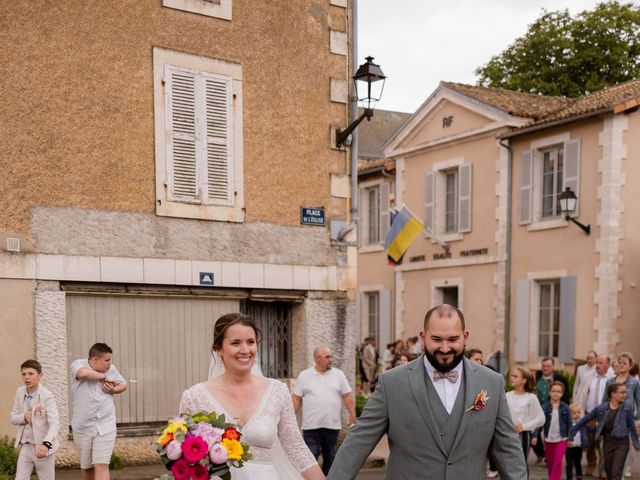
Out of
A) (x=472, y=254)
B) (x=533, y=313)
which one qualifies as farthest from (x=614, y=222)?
(x=472, y=254)

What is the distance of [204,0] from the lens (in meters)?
12.2

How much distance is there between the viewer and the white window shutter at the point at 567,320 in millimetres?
19344

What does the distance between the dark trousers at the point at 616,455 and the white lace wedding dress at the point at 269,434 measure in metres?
6.51

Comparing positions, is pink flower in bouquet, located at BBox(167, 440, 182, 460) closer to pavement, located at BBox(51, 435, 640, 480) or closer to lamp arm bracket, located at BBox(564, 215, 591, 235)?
pavement, located at BBox(51, 435, 640, 480)

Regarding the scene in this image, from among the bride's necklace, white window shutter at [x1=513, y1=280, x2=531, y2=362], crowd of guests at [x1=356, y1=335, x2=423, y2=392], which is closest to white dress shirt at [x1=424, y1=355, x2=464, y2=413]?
the bride's necklace

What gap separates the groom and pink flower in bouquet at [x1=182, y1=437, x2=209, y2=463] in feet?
2.29

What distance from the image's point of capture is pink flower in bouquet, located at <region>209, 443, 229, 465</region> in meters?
4.43

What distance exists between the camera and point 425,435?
454 centimetres

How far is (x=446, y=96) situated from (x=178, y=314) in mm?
13234

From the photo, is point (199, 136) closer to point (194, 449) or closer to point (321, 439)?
point (321, 439)

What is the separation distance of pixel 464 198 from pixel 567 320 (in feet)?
15.4

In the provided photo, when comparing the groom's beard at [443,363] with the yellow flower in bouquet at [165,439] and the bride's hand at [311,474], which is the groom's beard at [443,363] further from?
→ the yellow flower in bouquet at [165,439]

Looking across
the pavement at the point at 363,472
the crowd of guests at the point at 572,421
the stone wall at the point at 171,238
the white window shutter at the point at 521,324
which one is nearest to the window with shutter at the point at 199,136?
the stone wall at the point at 171,238

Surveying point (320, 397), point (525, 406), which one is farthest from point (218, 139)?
point (525, 406)
